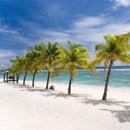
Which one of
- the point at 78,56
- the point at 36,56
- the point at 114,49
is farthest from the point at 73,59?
the point at 36,56

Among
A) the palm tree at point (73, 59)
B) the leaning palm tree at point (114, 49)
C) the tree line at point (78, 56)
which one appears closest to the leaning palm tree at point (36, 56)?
the tree line at point (78, 56)

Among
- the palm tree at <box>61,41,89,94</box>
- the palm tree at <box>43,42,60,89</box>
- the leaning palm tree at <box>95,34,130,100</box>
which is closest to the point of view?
the leaning palm tree at <box>95,34,130,100</box>

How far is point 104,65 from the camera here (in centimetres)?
2381

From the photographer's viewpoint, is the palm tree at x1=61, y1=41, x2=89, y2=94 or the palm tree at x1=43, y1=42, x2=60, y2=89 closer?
the palm tree at x1=61, y1=41, x2=89, y2=94

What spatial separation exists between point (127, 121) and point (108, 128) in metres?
1.97

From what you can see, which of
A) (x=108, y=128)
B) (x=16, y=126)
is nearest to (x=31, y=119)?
(x=16, y=126)

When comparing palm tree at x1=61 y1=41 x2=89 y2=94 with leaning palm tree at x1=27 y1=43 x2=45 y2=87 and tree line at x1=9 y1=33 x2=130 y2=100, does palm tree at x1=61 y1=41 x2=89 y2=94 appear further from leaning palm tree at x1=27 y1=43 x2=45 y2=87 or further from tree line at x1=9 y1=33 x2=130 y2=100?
leaning palm tree at x1=27 y1=43 x2=45 y2=87

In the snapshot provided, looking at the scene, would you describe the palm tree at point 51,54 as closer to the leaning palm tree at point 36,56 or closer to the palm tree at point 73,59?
the leaning palm tree at point 36,56

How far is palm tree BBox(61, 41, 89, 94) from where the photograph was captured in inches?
1155

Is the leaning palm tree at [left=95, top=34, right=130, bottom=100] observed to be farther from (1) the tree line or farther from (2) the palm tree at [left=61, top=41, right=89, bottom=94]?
(2) the palm tree at [left=61, top=41, right=89, bottom=94]

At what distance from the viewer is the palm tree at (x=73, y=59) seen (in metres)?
29.3

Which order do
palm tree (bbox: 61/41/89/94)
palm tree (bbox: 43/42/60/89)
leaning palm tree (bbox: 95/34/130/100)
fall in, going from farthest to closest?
palm tree (bbox: 43/42/60/89) → palm tree (bbox: 61/41/89/94) → leaning palm tree (bbox: 95/34/130/100)

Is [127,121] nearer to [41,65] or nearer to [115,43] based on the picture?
[115,43]

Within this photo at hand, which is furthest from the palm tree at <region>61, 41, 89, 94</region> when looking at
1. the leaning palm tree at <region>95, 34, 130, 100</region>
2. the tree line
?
the leaning palm tree at <region>95, 34, 130, 100</region>
